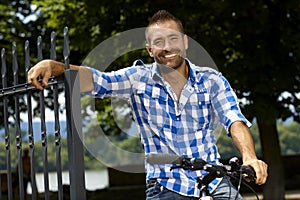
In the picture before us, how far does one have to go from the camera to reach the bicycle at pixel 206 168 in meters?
3.53

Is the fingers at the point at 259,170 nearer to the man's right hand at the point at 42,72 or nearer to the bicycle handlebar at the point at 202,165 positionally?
the bicycle handlebar at the point at 202,165

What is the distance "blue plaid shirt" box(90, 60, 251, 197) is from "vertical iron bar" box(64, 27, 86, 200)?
0.69ft

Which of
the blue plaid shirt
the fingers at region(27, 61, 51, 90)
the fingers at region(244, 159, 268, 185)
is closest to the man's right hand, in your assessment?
the fingers at region(27, 61, 51, 90)

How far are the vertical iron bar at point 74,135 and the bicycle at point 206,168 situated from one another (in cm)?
62

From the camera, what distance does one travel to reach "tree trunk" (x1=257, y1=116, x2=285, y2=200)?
53.4 feet

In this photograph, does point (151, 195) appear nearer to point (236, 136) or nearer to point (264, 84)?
point (236, 136)

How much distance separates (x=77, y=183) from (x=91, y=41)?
1116cm

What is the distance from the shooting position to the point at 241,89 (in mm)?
14102

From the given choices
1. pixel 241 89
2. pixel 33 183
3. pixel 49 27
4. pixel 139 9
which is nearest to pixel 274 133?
pixel 241 89

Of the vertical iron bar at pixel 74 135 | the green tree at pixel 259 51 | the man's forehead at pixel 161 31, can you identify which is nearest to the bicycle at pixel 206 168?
the vertical iron bar at pixel 74 135

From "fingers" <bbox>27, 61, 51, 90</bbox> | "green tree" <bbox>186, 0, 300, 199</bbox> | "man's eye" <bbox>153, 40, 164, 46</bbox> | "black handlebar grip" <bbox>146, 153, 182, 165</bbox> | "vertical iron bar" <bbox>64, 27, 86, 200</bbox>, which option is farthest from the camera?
"green tree" <bbox>186, 0, 300, 199</bbox>

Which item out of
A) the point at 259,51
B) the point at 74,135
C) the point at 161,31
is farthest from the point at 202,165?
the point at 259,51

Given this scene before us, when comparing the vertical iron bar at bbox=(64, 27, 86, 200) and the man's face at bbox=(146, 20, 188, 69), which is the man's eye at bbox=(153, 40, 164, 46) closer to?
the man's face at bbox=(146, 20, 188, 69)

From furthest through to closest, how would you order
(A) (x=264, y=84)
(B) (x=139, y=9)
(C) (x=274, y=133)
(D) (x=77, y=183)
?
(C) (x=274, y=133), (B) (x=139, y=9), (A) (x=264, y=84), (D) (x=77, y=183)
